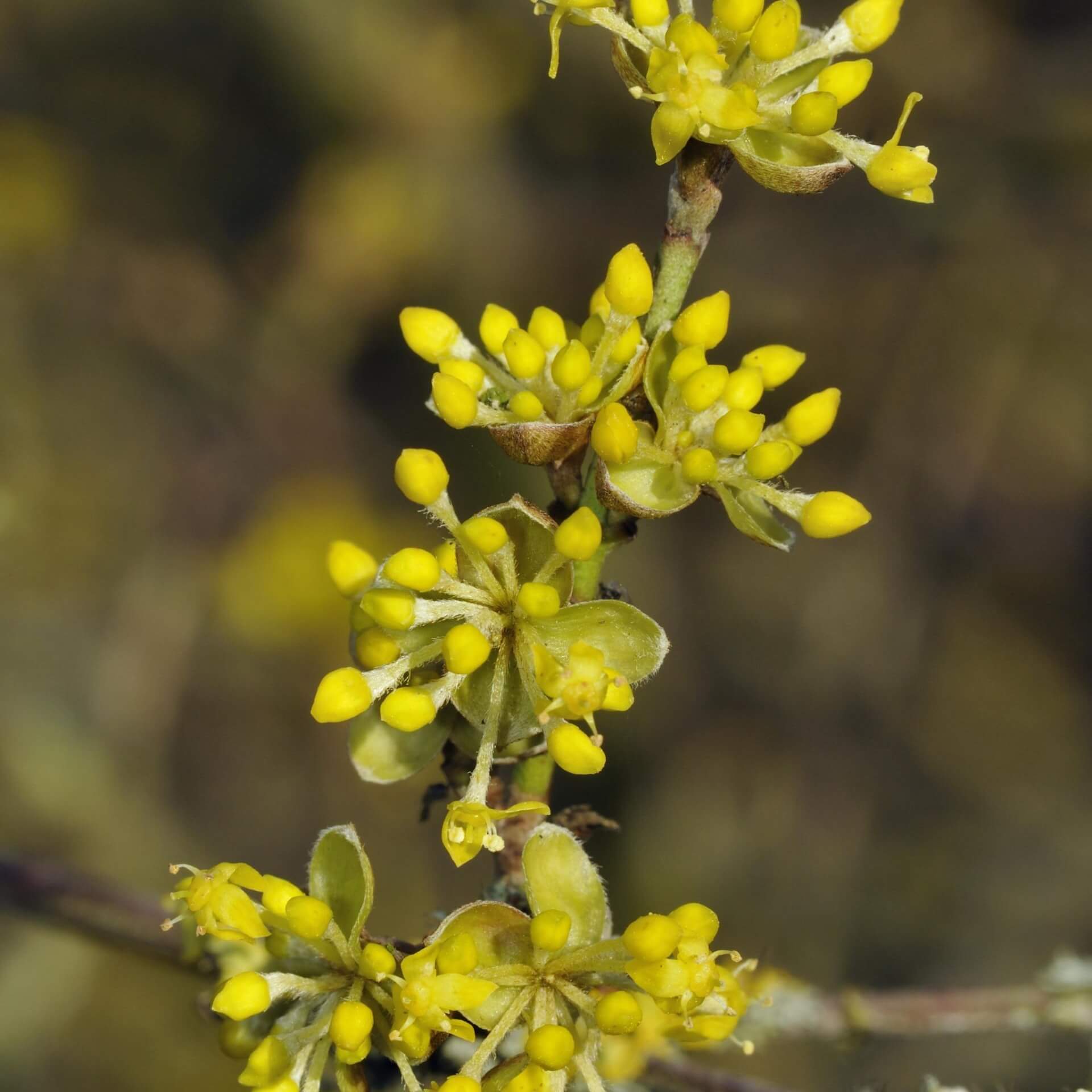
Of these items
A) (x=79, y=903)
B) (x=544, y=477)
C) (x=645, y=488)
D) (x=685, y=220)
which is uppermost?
(x=685, y=220)

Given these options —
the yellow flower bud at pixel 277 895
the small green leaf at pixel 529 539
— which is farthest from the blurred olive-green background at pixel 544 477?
the yellow flower bud at pixel 277 895

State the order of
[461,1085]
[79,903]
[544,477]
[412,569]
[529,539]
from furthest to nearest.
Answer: [544,477] < [79,903] < [529,539] < [412,569] < [461,1085]

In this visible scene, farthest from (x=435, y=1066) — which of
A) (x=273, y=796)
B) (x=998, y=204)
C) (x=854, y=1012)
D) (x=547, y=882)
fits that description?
(x=998, y=204)

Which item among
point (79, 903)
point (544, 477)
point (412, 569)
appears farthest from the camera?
point (544, 477)

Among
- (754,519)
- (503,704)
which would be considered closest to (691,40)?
(754,519)

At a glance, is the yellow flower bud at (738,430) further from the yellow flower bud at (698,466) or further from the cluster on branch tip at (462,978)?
the cluster on branch tip at (462,978)

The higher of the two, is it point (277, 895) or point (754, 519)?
point (754, 519)

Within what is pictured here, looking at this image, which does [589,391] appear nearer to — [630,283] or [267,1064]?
[630,283]
